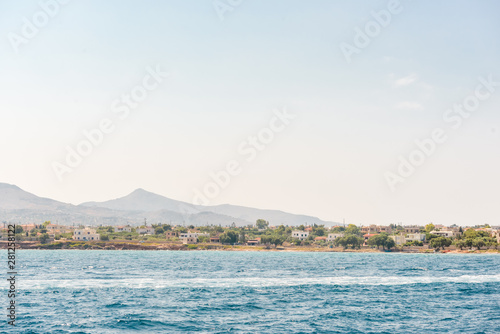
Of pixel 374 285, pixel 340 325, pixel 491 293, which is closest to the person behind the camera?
pixel 340 325

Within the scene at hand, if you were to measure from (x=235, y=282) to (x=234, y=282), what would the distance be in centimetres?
13

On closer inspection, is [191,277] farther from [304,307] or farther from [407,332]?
[407,332]

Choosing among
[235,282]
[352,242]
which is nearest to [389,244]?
[352,242]

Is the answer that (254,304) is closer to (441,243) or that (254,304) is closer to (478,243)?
(478,243)

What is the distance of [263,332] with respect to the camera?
34219 mm

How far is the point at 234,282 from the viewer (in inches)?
2451

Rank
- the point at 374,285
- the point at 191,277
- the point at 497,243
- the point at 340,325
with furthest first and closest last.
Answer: the point at 497,243 → the point at 191,277 → the point at 374,285 → the point at 340,325

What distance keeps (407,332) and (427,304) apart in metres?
13.3

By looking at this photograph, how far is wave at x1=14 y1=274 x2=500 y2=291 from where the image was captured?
5844cm

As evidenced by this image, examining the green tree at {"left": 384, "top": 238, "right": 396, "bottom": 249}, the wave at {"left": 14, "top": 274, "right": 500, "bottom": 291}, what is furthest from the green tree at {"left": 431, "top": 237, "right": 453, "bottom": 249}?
the wave at {"left": 14, "top": 274, "right": 500, "bottom": 291}

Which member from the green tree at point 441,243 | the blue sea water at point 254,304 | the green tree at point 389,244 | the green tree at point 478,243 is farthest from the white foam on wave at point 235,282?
the green tree at point 389,244

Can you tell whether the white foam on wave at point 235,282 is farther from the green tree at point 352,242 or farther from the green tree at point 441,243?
the green tree at point 352,242

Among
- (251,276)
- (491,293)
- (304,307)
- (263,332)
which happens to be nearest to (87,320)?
(263,332)

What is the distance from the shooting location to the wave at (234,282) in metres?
58.4
